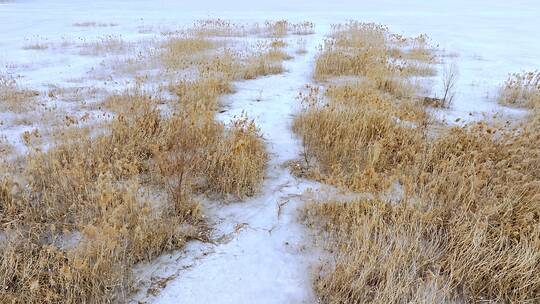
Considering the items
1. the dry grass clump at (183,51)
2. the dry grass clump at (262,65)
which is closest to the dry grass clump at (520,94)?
the dry grass clump at (262,65)

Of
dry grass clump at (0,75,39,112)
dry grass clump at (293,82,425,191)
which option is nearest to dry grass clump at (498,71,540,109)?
dry grass clump at (293,82,425,191)

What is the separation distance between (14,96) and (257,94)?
159 inches

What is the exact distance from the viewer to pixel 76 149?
4.01m

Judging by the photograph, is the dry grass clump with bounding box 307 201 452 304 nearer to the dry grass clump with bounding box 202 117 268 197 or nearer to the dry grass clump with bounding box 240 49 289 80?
the dry grass clump with bounding box 202 117 268 197

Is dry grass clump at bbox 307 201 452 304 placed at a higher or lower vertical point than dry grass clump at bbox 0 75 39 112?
lower

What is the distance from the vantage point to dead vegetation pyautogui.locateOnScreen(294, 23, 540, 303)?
254 cm

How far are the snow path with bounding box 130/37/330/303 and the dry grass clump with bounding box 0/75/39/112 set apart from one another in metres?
4.04

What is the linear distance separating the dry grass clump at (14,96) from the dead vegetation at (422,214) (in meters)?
4.28

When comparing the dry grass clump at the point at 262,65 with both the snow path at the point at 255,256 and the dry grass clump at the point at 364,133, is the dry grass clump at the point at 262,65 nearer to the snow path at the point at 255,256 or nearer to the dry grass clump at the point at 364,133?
the dry grass clump at the point at 364,133

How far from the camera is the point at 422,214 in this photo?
303 centimetres

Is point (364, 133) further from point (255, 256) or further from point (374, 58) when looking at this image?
point (374, 58)

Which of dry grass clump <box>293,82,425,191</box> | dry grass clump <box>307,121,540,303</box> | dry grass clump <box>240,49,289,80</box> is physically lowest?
dry grass clump <box>307,121,540,303</box>

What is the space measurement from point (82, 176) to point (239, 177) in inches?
55.7

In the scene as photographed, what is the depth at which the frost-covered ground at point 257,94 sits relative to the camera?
8.95ft
